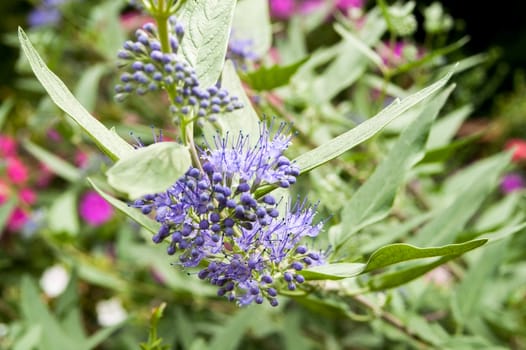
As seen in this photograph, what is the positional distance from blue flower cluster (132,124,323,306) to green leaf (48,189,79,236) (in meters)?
0.86

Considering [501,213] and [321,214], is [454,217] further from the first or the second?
[501,213]

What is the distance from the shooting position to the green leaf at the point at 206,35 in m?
0.66

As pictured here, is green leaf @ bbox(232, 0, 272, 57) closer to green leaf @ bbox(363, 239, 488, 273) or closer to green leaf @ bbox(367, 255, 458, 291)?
green leaf @ bbox(367, 255, 458, 291)

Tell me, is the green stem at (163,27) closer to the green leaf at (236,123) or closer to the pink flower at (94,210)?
the green leaf at (236,123)

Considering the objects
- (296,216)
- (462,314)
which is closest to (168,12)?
(296,216)

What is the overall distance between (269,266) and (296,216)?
60 millimetres

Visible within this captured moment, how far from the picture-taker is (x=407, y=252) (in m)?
0.66

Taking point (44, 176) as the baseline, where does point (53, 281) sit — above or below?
below

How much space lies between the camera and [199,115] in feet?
2.07

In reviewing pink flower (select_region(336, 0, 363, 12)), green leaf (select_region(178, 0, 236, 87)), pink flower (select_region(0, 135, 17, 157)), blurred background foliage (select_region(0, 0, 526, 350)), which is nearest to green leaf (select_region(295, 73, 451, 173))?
green leaf (select_region(178, 0, 236, 87))

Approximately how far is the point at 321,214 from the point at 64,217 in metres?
0.76

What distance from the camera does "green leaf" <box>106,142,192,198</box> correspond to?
542 mm

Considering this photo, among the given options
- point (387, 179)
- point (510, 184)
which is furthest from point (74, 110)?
point (510, 184)

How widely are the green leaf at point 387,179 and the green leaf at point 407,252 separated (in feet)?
0.49
